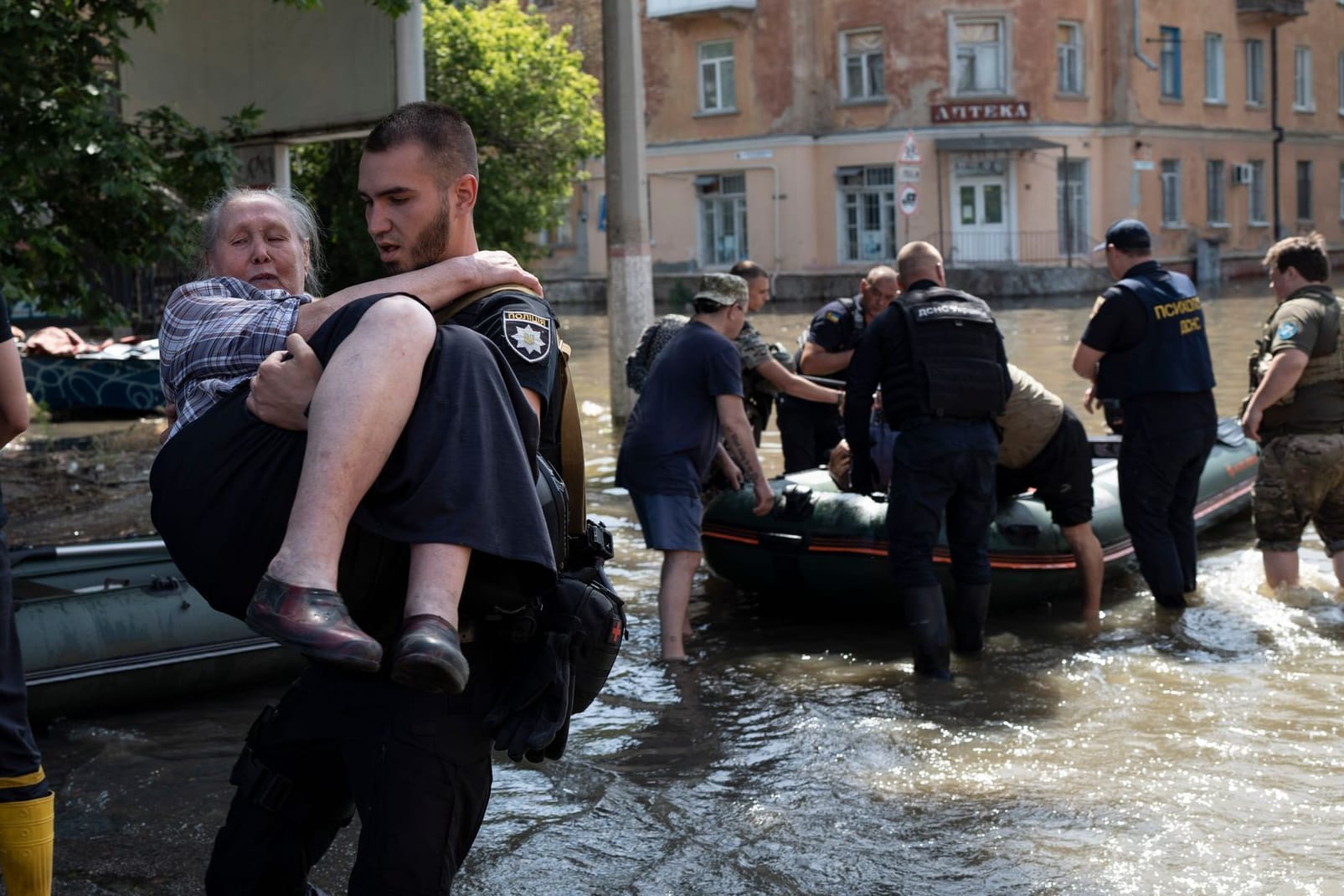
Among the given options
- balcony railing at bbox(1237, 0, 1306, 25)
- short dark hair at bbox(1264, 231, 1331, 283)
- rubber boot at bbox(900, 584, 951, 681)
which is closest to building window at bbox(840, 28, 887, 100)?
balcony railing at bbox(1237, 0, 1306, 25)

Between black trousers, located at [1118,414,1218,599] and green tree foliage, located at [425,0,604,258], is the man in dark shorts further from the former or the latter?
green tree foliage, located at [425,0,604,258]

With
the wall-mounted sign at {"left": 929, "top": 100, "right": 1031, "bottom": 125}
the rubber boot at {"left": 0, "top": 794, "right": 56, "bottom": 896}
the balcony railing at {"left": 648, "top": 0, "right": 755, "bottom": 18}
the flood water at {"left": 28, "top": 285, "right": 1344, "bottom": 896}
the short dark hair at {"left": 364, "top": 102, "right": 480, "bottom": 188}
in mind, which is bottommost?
the flood water at {"left": 28, "top": 285, "right": 1344, "bottom": 896}

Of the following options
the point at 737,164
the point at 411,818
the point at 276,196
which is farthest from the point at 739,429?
the point at 737,164

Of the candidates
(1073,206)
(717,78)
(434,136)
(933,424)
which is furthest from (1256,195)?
(434,136)

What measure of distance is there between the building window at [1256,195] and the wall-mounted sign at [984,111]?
9156 mm

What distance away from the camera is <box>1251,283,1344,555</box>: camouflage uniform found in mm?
7578

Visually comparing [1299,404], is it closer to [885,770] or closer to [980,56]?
[885,770]

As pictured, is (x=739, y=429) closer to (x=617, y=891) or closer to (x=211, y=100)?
(x=617, y=891)

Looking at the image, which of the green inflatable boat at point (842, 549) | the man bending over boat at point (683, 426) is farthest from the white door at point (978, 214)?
the man bending over boat at point (683, 426)

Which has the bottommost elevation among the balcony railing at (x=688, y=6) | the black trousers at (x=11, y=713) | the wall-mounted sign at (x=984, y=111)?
the black trousers at (x=11, y=713)

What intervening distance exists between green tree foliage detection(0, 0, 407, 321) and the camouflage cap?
3012 mm

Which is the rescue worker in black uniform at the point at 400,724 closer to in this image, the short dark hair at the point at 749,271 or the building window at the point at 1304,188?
the short dark hair at the point at 749,271

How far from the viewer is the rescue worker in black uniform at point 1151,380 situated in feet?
24.9

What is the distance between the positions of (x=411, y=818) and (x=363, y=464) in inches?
24.7
